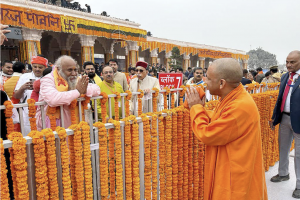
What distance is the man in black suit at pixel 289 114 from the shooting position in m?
2.73

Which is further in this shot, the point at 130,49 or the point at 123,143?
the point at 130,49

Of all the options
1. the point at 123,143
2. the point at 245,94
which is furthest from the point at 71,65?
the point at 245,94

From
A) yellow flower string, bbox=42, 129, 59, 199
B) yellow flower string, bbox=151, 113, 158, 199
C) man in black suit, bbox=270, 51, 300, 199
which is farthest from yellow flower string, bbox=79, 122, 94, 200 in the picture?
man in black suit, bbox=270, 51, 300, 199

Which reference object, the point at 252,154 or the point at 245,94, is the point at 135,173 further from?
the point at 245,94

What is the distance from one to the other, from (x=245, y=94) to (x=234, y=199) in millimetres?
740

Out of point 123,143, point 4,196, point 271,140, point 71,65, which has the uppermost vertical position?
point 71,65

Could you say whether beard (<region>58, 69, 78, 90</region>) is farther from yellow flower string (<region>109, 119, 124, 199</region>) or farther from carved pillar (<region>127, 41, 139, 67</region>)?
carved pillar (<region>127, 41, 139, 67</region>)

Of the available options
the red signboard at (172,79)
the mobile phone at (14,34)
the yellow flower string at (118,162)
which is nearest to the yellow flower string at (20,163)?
the yellow flower string at (118,162)

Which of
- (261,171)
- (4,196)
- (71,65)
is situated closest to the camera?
(4,196)

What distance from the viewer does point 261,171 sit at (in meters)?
1.59

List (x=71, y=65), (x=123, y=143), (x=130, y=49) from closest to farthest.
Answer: (x=123, y=143)
(x=71, y=65)
(x=130, y=49)

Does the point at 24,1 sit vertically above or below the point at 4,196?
above

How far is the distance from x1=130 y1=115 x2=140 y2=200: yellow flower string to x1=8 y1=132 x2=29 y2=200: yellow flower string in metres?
0.83

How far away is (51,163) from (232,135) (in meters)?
1.22
